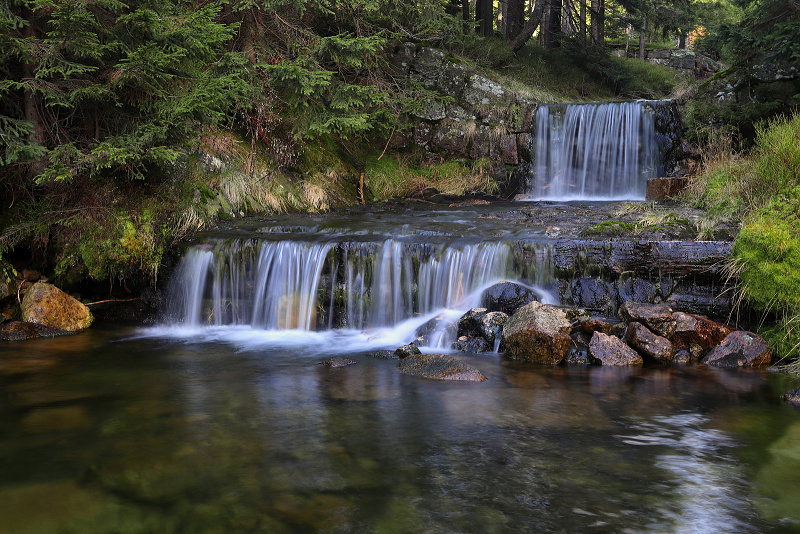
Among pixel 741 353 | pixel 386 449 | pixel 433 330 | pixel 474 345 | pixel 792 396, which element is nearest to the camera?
pixel 386 449

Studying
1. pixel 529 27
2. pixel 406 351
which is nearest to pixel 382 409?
pixel 406 351

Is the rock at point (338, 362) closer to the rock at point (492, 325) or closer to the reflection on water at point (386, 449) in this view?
the reflection on water at point (386, 449)

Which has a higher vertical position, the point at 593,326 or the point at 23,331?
the point at 593,326

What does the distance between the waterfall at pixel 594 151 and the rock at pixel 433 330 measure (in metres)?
7.71

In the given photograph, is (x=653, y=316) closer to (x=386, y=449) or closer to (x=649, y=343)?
(x=649, y=343)

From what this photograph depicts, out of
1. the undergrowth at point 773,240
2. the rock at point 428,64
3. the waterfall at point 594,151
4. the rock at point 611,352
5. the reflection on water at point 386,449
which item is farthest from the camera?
the rock at point 428,64

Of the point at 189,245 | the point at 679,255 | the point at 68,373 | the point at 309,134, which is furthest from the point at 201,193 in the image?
the point at 679,255

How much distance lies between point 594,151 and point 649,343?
8.85 meters

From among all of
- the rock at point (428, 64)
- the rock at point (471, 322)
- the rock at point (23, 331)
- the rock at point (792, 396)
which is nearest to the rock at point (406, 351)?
the rock at point (471, 322)

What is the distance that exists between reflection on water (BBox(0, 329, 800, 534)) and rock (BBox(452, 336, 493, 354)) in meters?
A: 0.50

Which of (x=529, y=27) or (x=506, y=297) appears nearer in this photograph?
(x=506, y=297)

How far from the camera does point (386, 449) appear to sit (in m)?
4.66

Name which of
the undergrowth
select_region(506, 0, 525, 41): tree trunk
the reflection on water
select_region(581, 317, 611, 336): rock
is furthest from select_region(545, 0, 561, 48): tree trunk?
the reflection on water

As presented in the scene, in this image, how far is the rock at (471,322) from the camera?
25.9ft
